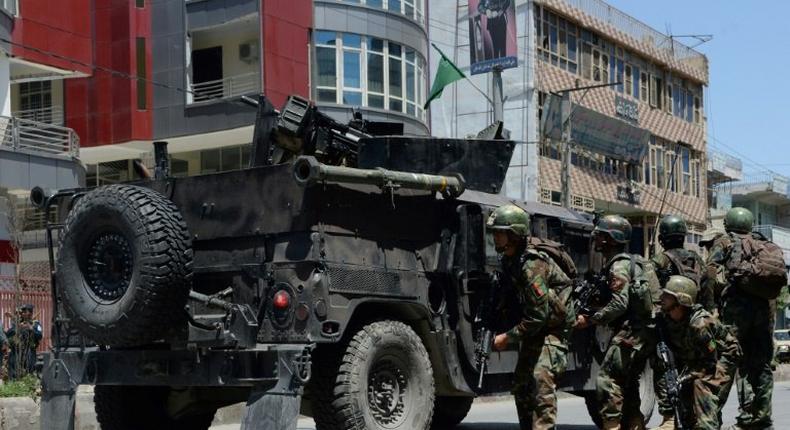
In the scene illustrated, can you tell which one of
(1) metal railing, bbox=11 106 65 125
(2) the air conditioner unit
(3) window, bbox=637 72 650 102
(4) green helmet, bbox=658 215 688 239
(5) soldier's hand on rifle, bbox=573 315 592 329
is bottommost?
(5) soldier's hand on rifle, bbox=573 315 592 329

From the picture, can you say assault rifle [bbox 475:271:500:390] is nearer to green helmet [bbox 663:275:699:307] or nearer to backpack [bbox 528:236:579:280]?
backpack [bbox 528:236:579:280]

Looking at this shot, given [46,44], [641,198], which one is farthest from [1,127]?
[641,198]

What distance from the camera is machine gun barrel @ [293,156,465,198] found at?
8172mm

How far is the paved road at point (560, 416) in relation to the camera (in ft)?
41.4

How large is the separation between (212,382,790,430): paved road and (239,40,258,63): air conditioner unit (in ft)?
55.3

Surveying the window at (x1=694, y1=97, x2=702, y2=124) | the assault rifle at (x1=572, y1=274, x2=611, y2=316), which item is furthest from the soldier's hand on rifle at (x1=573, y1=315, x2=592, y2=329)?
the window at (x1=694, y1=97, x2=702, y2=124)

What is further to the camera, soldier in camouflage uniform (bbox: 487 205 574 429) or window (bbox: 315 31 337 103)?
window (bbox: 315 31 337 103)

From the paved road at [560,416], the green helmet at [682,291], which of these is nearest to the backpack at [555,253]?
the green helmet at [682,291]

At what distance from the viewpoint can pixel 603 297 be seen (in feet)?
31.2

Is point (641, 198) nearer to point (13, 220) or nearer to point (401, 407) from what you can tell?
point (13, 220)

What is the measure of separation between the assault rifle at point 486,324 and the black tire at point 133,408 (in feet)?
7.40

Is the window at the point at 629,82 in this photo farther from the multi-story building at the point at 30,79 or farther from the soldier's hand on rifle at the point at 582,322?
the soldier's hand on rifle at the point at 582,322

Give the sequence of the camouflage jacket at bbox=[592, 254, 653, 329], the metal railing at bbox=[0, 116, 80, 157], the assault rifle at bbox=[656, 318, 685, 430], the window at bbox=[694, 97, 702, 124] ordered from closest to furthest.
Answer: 1. the assault rifle at bbox=[656, 318, 685, 430]
2. the camouflage jacket at bbox=[592, 254, 653, 329]
3. the metal railing at bbox=[0, 116, 80, 157]
4. the window at bbox=[694, 97, 702, 124]

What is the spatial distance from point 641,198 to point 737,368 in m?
36.7
